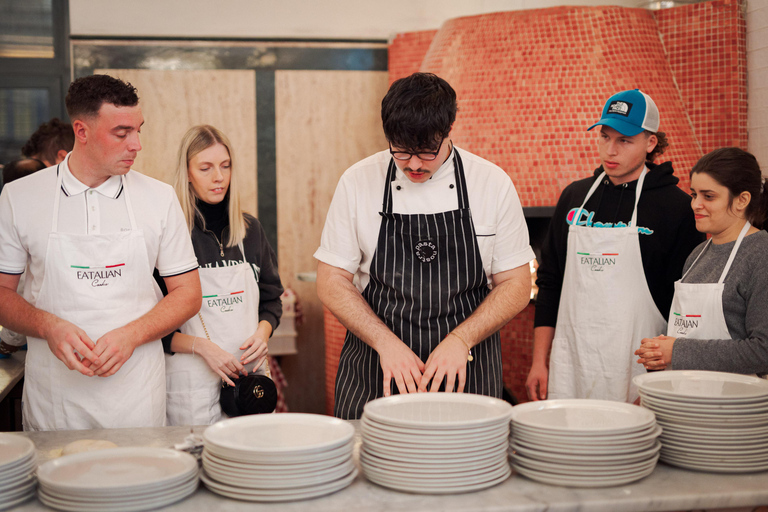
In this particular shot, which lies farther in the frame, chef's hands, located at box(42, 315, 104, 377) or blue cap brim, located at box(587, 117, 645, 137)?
blue cap brim, located at box(587, 117, 645, 137)

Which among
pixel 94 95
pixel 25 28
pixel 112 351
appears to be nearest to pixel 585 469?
pixel 112 351

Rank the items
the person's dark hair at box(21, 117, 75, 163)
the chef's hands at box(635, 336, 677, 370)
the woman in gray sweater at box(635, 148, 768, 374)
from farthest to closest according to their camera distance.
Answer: the person's dark hair at box(21, 117, 75, 163) → the chef's hands at box(635, 336, 677, 370) → the woman in gray sweater at box(635, 148, 768, 374)

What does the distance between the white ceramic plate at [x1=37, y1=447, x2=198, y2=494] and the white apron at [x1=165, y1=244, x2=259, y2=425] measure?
3.60 feet

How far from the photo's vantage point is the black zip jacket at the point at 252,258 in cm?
262

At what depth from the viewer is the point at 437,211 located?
6.96 ft

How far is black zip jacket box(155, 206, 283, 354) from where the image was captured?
2.62m

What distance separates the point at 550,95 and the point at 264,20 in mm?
2321

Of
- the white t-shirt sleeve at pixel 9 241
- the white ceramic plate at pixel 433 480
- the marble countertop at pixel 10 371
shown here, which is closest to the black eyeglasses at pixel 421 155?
the white ceramic plate at pixel 433 480

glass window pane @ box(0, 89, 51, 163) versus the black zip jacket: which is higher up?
glass window pane @ box(0, 89, 51, 163)

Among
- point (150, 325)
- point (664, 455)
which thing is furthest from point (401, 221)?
point (664, 455)

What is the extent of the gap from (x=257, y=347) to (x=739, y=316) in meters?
1.66

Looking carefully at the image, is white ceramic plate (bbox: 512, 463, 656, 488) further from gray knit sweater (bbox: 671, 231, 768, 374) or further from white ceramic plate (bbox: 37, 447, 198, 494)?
gray knit sweater (bbox: 671, 231, 768, 374)

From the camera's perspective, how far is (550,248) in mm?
2951

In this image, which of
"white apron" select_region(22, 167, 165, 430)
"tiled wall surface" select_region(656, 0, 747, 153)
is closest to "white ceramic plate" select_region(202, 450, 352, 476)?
"white apron" select_region(22, 167, 165, 430)
